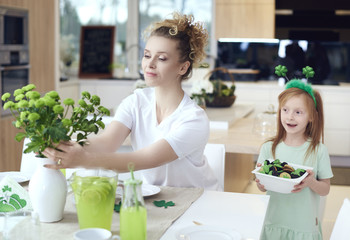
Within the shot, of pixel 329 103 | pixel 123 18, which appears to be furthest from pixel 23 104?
pixel 123 18

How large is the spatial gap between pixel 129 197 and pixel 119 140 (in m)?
0.85

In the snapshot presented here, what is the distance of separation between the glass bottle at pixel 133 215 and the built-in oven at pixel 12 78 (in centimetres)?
292

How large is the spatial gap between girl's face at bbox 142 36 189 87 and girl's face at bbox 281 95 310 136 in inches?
17.9

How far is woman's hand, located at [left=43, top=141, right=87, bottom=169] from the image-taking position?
53.0 inches

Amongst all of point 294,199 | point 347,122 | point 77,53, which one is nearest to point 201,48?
point 294,199

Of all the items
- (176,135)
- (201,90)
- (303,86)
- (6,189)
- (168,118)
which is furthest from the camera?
(201,90)

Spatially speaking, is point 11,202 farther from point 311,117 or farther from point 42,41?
point 42,41

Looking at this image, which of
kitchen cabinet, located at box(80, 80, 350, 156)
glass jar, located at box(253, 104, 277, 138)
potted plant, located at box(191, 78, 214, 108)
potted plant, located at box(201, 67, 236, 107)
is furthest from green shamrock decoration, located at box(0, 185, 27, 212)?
kitchen cabinet, located at box(80, 80, 350, 156)

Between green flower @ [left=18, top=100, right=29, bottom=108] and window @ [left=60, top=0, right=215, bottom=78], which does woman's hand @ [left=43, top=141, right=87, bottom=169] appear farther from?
window @ [left=60, top=0, right=215, bottom=78]

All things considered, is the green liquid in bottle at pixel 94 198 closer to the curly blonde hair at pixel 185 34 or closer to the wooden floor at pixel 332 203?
the curly blonde hair at pixel 185 34

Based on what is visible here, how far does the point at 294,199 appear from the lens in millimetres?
1970

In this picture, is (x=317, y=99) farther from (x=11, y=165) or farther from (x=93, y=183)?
(x=11, y=165)

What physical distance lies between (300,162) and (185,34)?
669 mm

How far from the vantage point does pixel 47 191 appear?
133cm
